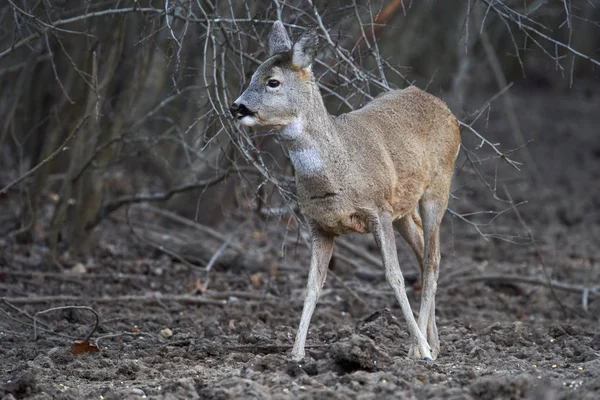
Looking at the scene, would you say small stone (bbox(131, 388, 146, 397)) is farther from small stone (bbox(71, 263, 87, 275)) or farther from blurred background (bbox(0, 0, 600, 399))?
small stone (bbox(71, 263, 87, 275))

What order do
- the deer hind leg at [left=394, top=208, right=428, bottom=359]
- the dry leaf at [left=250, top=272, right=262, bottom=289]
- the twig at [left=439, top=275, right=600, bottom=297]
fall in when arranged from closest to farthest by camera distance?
the deer hind leg at [left=394, top=208, right=428, bottom=359], the twig at [left=439, top=275, right=600, bottom=297], the dry leaf at [left=250, top=272, right=262, bottom=289]

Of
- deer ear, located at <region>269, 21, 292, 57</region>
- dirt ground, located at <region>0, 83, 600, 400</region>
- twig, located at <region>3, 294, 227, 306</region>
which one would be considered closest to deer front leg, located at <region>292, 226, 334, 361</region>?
dirt ground, located at <region>0, 83, 600, 400</region>

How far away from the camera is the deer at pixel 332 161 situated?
6.72 m

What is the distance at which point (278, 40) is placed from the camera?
7.07 metres

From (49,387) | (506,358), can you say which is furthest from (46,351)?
(506,358)

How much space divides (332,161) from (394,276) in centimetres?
97

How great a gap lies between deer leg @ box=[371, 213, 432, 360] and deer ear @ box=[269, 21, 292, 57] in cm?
144

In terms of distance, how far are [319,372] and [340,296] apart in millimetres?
4125

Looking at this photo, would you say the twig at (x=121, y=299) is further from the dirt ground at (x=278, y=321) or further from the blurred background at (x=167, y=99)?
the blurred background at (x=167, y=99)

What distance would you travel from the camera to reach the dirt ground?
5.69m

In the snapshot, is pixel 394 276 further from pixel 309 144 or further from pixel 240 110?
pixel 240 110

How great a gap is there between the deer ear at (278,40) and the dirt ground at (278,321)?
4.65 ft

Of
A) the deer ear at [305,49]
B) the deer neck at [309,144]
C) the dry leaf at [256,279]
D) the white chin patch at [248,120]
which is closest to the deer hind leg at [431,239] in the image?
the deer neck at [309,144]

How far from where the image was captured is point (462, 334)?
8.12 metres
